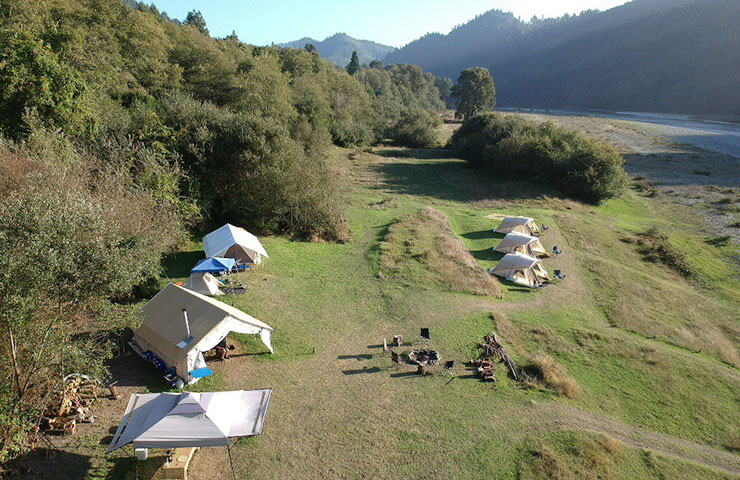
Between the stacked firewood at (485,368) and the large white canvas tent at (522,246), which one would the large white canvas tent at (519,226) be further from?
the stacked firewood at (485,368)

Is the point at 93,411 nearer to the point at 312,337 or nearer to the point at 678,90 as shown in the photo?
the point at 312,337

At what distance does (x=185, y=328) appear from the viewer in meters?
15.4

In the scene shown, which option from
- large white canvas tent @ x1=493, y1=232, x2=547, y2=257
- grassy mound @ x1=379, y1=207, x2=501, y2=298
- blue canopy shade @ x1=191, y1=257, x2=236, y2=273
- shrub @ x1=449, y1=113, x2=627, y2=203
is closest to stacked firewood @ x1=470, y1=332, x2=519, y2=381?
grassy mound @ x1=379, y1=207, x2=501, y2=298

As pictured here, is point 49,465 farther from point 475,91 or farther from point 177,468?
point 475,91

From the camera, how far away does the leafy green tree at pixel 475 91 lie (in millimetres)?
104438

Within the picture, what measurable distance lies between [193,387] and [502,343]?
1433 cm

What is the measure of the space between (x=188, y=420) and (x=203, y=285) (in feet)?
36.5

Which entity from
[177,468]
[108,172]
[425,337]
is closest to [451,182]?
[425,337]

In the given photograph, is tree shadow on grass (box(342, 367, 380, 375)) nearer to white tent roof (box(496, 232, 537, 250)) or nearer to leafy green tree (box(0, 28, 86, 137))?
white tent roof (box(496, 232, 537, 250))

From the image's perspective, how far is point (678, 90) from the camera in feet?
489

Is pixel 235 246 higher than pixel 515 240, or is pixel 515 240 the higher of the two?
pixel 235 246

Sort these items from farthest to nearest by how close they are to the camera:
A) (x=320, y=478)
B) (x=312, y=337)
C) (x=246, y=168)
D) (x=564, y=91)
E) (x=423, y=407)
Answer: (x=564, y=91)
(x=246, y=168)
(x=312, y=337)
(x=423, y=407)
(x=320, y=478)

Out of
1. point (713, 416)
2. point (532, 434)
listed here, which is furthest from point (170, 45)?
point (713, 416)

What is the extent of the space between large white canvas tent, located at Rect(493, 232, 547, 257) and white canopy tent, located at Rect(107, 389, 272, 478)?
1029 inches
